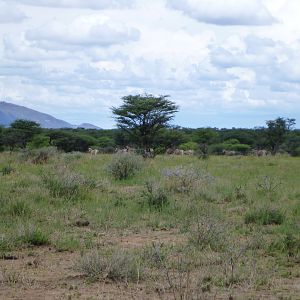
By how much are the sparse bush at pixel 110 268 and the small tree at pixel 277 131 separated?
40.7 m

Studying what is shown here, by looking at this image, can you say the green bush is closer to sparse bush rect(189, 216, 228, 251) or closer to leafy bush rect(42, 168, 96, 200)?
leafy bush rect(42, 168, 96, 200)

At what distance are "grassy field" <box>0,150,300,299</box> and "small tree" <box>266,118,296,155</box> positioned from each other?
3183 cm

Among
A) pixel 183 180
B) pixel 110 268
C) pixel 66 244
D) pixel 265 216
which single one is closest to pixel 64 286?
pixel 110 268

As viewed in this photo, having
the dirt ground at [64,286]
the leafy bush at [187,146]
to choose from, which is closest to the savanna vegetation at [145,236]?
the dirt ground at [64,286]

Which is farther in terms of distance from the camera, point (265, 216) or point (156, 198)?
point (156, 198)

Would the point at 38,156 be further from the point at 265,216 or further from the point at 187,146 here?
the point at 187,146

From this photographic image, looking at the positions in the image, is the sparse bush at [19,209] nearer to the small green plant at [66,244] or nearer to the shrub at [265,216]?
the small green plant at [66,244]

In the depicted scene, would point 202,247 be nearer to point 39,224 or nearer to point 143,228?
point 143,228

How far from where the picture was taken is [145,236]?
29.1 ft

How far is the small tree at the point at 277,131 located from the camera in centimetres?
4634

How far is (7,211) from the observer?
1023 centimetres

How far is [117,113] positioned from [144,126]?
1875 millimetres

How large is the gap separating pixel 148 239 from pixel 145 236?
23 cm

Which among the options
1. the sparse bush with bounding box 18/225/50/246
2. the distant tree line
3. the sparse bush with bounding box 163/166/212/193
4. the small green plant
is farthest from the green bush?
the distant tree line
